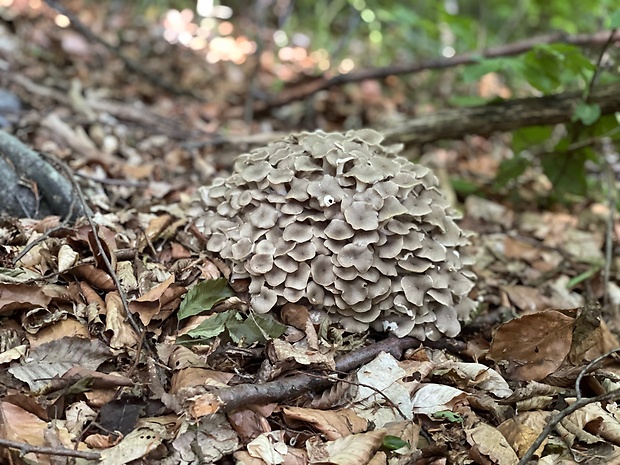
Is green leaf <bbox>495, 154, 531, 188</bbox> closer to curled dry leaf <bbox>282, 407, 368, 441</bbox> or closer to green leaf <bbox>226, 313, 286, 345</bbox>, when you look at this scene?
green leaf <bbox>226, 313, 286, 345</bbox>

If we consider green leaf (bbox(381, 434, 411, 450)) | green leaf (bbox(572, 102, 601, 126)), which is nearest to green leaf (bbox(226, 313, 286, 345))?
green leaf (bbox(381, 434, 411, 450))

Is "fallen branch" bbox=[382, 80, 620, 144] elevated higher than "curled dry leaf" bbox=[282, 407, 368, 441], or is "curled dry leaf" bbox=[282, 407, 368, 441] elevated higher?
"fallen branch" bbox=[382, 80, 620, 144]

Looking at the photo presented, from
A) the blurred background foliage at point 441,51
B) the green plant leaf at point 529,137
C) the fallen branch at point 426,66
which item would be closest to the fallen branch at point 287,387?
the blurred background foliage at point 441,51

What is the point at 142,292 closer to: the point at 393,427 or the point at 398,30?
the point at 393,427

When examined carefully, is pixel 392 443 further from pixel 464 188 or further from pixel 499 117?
pixel 464 188

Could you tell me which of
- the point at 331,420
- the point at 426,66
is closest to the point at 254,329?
the point at 331,420

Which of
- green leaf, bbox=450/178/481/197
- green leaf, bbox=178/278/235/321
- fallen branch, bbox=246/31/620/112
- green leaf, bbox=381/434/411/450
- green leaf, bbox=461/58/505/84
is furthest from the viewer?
green leaf, bbox=450/178/481/197
